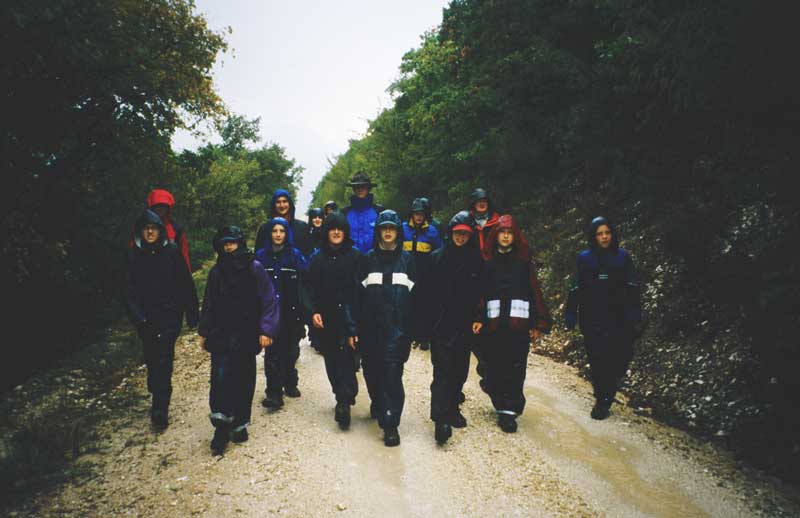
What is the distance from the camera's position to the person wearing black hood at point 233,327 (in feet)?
14.5

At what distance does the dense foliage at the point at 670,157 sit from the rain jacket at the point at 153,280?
584 centimetres

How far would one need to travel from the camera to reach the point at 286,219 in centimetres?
650

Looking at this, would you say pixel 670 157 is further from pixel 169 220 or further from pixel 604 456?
pixel 169 220

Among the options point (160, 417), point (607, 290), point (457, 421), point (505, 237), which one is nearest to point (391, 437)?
point (457, 421)

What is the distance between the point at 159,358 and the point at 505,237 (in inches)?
160

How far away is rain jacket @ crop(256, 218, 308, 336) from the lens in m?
5.51

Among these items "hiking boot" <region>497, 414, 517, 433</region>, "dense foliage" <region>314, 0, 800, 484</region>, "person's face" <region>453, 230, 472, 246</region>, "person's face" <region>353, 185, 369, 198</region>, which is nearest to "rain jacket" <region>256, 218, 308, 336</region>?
"person's face" <region>453, 230, 472, 246</region>

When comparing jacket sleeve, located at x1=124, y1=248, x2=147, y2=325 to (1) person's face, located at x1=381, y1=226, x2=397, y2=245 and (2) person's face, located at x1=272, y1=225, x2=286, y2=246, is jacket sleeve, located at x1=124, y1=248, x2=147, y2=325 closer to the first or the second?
(2) person's face, located at x1=272, y1=225, x2=286, y2=246

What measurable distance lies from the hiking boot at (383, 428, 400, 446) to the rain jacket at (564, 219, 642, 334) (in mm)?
2383

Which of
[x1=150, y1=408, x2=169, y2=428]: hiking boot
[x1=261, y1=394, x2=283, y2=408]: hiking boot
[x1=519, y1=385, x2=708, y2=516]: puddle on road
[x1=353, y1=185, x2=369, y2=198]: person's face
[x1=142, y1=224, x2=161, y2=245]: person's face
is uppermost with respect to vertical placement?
[x1=353, y1=185, x2=369, y2=198]: person's face

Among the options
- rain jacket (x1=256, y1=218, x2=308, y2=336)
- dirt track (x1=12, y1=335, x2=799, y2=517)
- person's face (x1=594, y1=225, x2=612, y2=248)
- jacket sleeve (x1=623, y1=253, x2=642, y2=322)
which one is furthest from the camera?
rain jacket (x1=256, y1=218, x2=308, y2=336)

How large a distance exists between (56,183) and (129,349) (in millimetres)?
3780

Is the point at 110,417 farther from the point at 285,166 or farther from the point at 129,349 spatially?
the point at 285,166

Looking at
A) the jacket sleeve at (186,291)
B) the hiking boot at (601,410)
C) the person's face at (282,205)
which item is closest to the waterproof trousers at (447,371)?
the hiking boot at (601,410)
